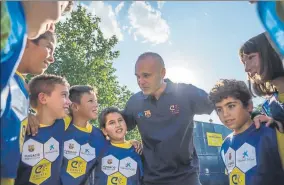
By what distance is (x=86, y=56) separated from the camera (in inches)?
698

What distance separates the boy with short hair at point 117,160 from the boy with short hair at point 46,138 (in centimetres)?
66

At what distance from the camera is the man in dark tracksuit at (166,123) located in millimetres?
3586

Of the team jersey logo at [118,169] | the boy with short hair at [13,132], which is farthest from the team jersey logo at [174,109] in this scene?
the boy with short hair at [13,132]

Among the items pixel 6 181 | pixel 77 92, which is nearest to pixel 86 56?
pixel 77 92

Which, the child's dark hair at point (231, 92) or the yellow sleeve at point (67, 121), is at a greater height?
the child's dark hair at point (231, 92)

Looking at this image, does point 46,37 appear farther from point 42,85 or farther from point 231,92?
point 231,92

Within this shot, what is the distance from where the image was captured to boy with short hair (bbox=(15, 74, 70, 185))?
329 centimetres

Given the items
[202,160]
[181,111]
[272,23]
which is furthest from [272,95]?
[202,160]

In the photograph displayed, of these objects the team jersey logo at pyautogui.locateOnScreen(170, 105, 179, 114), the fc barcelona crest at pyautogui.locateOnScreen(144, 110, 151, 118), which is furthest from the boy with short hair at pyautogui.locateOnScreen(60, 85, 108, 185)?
the team jersey logo at pyautogui.locateOnScreen(170, 105, 179, 114)

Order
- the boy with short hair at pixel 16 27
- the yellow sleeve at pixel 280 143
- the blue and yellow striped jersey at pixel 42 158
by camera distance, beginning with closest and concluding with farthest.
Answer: the boy with short hair at pixel 16 27 → the yellow sleeve at pixel 280 143 → the blue and yellow striped jersey at pixel 42 158

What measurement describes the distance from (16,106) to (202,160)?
15.3 metres

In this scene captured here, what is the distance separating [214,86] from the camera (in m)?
3.60

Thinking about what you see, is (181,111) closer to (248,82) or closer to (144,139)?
(144,139)

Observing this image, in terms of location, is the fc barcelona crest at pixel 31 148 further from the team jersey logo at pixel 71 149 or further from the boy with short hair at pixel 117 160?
the boy with short hair at pixel 117 160
